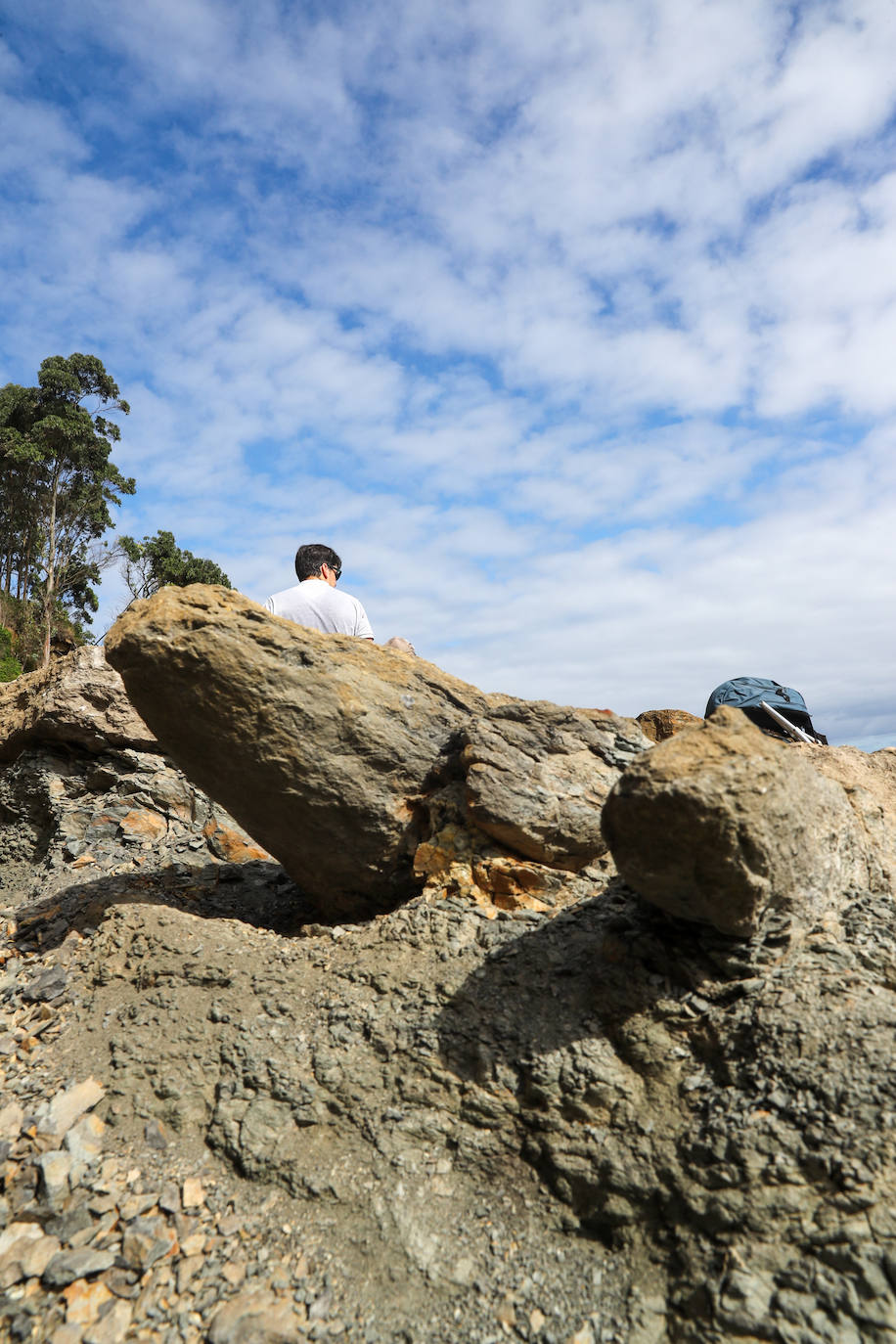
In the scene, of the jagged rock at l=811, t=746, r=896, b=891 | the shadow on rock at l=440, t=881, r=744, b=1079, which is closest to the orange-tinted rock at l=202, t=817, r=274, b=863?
the shadow on rock at l=440, t=881, r=744, b=1079

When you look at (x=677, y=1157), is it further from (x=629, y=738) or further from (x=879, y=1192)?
(x=629, y=738)

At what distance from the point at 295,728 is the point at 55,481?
2586 cm

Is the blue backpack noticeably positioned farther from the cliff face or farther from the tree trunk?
the tree trunk

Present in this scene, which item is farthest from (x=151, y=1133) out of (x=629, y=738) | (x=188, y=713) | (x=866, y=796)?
(x=866, y=796)

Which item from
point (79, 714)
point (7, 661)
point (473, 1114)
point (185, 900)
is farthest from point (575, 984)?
point (7, 661)

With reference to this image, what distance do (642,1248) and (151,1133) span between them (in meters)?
2.03

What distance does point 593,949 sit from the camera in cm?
358

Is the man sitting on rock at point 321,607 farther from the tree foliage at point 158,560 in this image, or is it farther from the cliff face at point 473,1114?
the tree foliage at point 158,560

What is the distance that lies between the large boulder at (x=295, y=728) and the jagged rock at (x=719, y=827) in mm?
1648

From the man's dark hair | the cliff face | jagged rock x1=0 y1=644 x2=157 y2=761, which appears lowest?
the cliff face

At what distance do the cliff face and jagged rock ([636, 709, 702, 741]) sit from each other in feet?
Result: 5.83

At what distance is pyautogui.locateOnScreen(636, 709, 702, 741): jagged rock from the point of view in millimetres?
6008

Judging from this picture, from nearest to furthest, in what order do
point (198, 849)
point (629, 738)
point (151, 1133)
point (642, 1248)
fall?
point (642, 1248), point (151, 1133), point (629, 738), point (198, 849)

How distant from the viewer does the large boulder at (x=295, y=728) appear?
4.09 m
